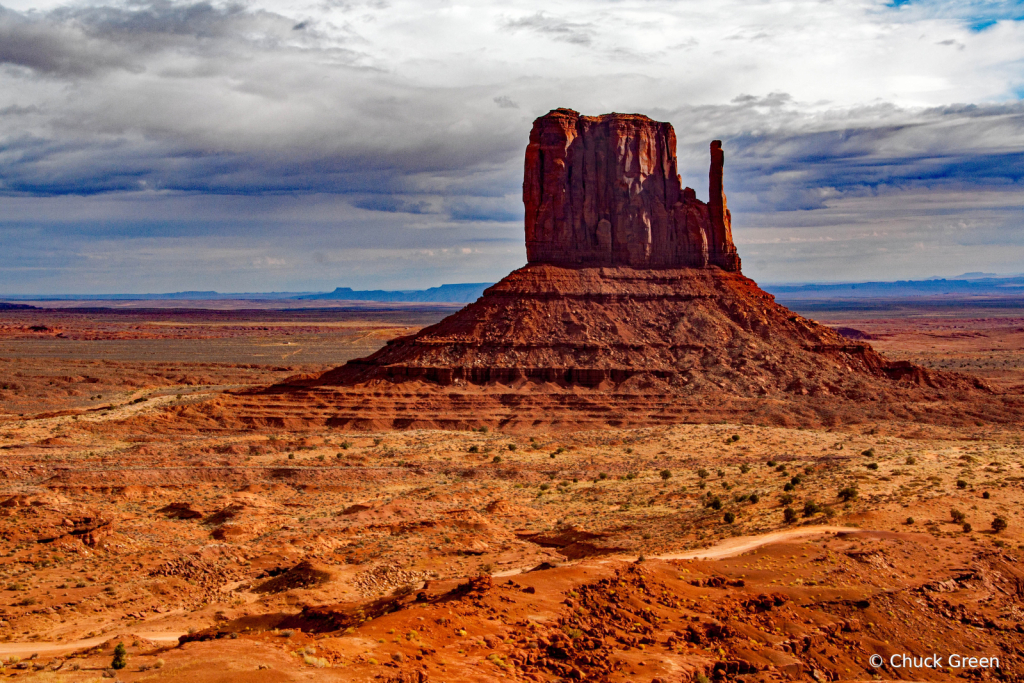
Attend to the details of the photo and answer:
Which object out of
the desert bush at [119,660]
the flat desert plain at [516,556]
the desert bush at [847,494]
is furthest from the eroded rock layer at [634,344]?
the desert bush at [119,660]

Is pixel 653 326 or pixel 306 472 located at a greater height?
pixel 653 326

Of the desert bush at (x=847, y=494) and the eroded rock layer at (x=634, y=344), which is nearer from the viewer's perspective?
the desert bush at (x=847, y=494)

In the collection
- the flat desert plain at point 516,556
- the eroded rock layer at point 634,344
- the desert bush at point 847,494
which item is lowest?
the flat desert plain at point 516,556

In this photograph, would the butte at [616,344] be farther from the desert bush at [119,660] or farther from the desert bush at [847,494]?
the desert bush at [119,660]

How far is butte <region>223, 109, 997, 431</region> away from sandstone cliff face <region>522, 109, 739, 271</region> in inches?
4.6

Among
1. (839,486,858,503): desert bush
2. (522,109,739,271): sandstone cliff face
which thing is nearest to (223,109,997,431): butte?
(522,109,739,271): sandstone cliff face

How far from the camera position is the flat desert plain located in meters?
19.7

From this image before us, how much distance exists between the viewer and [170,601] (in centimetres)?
2705

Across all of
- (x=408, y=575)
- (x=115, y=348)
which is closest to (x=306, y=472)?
(x=408, y=575)

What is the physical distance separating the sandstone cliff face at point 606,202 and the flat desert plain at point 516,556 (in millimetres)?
23029

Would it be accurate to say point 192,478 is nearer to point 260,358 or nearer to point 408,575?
point 408,575

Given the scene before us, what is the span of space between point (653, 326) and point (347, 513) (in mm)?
39852

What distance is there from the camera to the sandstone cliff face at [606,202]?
7581 cm

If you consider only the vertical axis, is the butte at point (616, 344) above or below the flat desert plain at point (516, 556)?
above
